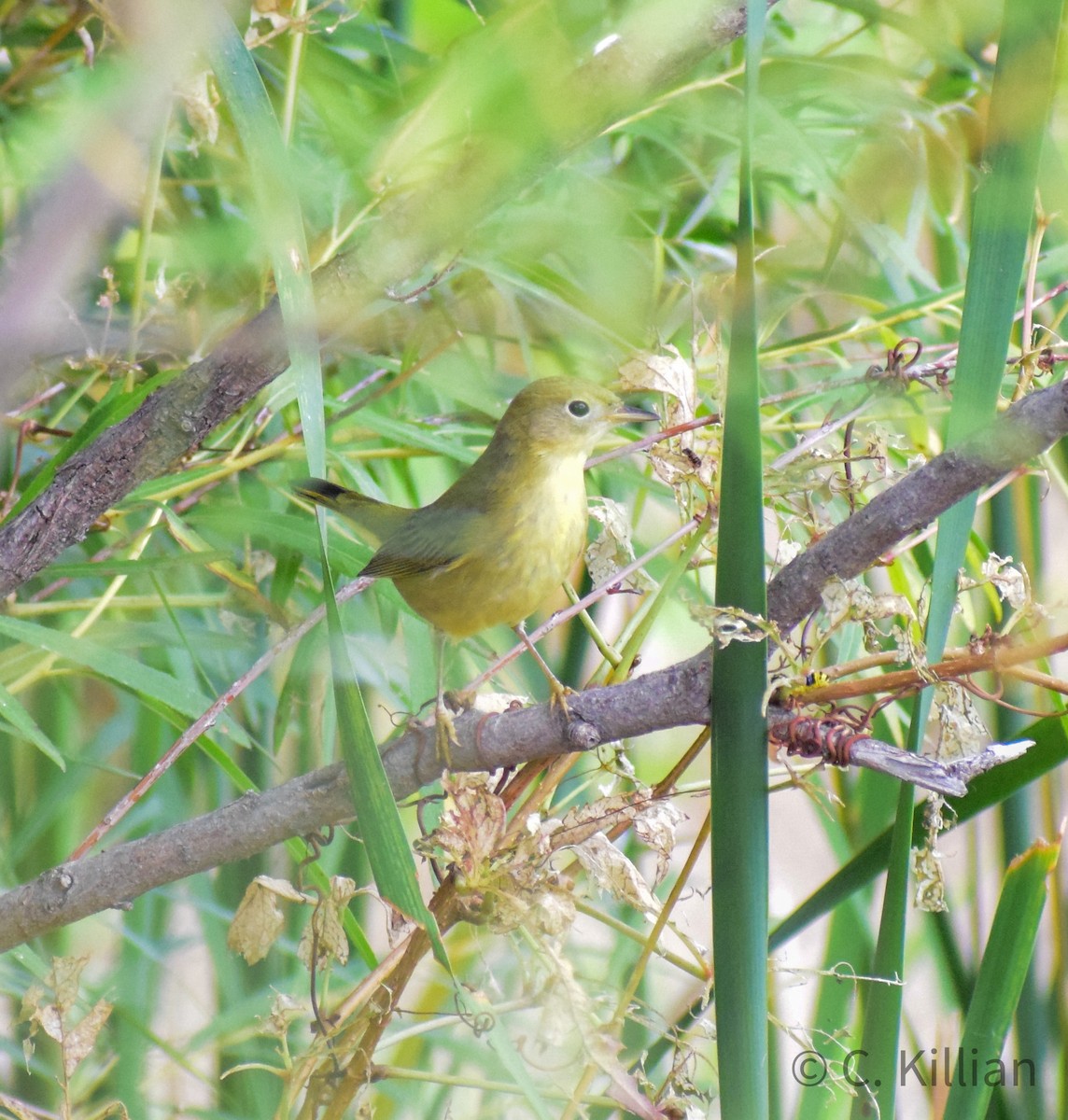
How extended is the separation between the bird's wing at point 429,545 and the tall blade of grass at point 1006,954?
0.95 m

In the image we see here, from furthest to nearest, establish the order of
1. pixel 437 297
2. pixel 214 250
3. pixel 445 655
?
pixel 445 655, pixel 437 297, pixel 214 250

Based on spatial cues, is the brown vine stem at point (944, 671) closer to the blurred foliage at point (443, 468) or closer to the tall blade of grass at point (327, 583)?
the blurred foliage at point (443, 468)

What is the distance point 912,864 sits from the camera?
0.96m

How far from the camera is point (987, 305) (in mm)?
815

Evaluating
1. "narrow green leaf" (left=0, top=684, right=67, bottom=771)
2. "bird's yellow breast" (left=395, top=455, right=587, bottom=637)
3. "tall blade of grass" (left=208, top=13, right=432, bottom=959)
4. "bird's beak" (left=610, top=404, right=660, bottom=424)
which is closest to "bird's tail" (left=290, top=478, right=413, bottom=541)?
"bird's yellow breast" (left=395, top=455, right=587, bottom=637)

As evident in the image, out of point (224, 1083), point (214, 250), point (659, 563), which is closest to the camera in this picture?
point (214, 250)

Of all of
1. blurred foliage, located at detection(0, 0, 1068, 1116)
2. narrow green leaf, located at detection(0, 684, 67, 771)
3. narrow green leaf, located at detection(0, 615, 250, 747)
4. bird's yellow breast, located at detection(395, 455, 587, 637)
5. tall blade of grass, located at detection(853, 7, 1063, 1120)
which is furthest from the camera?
bird's yellow breast, located at detection(395, 455, 587, 637)

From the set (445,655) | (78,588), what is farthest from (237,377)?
(78,588)

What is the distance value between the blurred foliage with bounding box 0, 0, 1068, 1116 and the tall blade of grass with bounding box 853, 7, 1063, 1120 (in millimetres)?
37

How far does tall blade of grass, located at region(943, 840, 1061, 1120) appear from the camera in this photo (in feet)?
2.99

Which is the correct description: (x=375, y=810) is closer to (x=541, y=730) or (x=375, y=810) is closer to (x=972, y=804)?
(x=541, y=730)

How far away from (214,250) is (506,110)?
12.2 inches

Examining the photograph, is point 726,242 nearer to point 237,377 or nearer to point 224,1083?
point 237,377

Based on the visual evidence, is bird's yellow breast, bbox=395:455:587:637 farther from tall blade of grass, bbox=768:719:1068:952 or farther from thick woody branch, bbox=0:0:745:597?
tall blade of grass, bbox=768:719:1068:952
